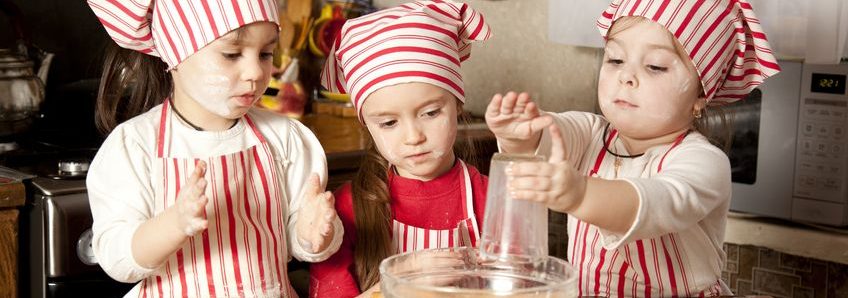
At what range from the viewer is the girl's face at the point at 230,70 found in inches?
53.1

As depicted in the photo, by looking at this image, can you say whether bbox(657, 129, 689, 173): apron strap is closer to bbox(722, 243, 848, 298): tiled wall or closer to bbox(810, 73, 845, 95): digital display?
bbox(810, 73, 845, 95): digital display

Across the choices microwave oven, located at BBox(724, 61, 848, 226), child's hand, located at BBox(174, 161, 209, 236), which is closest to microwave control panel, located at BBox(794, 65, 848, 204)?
microwave oven, located at BBox(724, 61, 848, 226)

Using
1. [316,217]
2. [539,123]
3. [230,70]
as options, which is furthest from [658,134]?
[230,70]

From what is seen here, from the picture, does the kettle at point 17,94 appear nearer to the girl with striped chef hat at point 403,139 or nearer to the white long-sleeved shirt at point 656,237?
the girl with striped chef hat at point 403,139

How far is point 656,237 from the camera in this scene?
55.1 inches

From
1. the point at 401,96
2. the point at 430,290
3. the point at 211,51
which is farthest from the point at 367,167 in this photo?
the point at 430,290

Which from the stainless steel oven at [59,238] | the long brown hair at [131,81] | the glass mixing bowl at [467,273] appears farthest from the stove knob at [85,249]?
the glass mixing bowl at [467,273]

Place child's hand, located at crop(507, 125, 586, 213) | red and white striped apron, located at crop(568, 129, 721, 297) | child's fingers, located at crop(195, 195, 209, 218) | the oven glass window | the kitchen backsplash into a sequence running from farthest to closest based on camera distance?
the kitchen backsplash < the oven glass window < red and white striped apron, located at crop(568, 129, 721, 297) < child's fingers, located at crop(195, 195, 209, 218) < child's hand, located at crop(507, 125, 586, 213)

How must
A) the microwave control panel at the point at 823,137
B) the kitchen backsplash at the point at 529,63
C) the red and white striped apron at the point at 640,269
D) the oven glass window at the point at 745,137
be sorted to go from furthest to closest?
the kitchen backsplash at the point at 529,63 < the oven glass window at the point at 745,137 < the microwave control panel at the point at 823,137 < the red and white striped apron at the point at 640,269

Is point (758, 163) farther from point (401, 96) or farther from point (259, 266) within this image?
point (259, 266)

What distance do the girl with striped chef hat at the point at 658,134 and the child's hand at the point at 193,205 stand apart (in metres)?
0.36

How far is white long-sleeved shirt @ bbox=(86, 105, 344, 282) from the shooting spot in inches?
52.4

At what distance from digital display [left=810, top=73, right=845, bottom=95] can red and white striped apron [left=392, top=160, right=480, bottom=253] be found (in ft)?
2.78

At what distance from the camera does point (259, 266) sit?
144 centimetres
